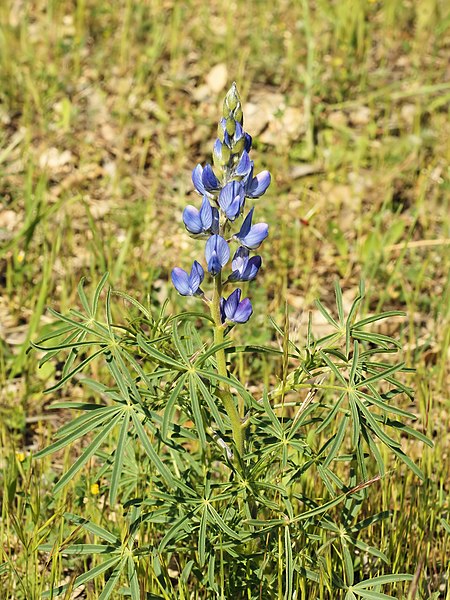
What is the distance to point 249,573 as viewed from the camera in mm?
2375

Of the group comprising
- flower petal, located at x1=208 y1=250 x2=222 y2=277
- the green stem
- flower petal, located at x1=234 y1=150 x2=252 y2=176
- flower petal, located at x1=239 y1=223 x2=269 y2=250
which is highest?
flower petal, located at x1=234 y1=150 x2=252 y2=176

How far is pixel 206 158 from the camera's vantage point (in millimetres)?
5176

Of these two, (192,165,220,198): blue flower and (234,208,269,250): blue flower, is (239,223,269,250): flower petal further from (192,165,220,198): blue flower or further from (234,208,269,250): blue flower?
(192,165,220,198): blue flower

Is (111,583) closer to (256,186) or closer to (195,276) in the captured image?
(195,276)

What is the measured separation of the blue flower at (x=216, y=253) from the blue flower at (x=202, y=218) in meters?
0.06

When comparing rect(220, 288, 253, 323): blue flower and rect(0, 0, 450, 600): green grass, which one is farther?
rect(0, 0, 450, 600): green grass

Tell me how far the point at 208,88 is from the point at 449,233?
186 centimetres

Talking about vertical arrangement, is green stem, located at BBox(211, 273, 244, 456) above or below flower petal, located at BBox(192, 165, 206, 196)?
below

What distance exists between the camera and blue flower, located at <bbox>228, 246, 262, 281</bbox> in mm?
2201

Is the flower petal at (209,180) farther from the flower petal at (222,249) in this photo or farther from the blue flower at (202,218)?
the flower petal at (222,249)

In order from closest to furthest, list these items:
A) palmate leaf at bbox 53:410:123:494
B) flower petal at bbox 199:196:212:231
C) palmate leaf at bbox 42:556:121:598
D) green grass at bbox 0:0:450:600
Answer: palmate leaf at bbox 53:410:123:494
flower petal at bbox 199:196:212:231
palmate leaf at bbox 42:556:121:598
green grass at bbox 0:0:450:600

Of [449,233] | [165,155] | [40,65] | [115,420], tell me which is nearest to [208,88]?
[165,155]

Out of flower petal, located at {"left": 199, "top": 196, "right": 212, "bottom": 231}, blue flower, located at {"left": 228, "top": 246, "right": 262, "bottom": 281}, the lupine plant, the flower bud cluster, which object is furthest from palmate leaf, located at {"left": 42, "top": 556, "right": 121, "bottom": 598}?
flower petal, located at {"left": 199, "top": 196, "right": 212, "bottom": 231}

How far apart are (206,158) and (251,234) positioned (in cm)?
303
